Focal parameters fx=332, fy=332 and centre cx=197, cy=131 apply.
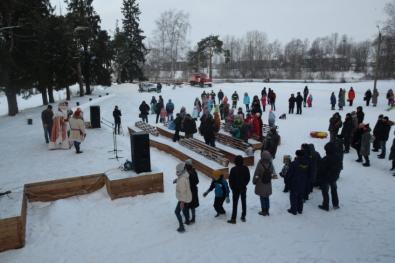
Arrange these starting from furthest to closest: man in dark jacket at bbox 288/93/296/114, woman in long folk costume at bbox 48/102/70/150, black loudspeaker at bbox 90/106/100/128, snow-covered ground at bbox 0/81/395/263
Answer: man in dark jacket at bbox 288/93/296/114 → black loudspeaker at bbox 90/106/100/128 → woman in long folk costume at bbox 48/102/70/150 → snow-covered ground at bbox 0/81/395/263

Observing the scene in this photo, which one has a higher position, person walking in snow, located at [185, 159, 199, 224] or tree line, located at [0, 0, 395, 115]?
tree line, located at [0, 0, 395, 115]

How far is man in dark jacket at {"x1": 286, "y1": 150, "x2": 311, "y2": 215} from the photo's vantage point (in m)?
7.57

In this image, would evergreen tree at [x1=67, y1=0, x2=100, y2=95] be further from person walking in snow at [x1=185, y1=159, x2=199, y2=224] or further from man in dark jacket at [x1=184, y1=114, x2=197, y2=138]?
person walking in snow at [x1=185, y1=159, x2=199, y2=224]

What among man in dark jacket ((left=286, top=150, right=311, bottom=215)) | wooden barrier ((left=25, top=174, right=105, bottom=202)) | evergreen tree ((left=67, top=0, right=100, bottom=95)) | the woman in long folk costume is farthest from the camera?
evergreen tree ((left=67, top=0, right=100, bottom=95))

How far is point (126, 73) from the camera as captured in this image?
52469 mm

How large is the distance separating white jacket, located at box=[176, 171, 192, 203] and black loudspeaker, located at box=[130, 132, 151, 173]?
244cm

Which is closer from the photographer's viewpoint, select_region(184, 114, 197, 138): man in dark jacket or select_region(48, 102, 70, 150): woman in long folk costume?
select_region(48, 102, 70, 150): woman in long folk costume

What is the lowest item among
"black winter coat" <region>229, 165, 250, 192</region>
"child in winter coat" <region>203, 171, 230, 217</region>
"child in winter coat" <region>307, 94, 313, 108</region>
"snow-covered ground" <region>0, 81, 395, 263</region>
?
"snow-covered ground" <region>0, 81, 395, 263</region>

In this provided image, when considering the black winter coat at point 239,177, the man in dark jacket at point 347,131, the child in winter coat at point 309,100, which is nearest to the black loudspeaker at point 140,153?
the black winter coat at point 239,177

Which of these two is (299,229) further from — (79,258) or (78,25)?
(78,25)

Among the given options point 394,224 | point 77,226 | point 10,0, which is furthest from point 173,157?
point 10,0

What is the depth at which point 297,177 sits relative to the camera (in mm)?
7590

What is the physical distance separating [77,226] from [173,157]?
5.82 metres

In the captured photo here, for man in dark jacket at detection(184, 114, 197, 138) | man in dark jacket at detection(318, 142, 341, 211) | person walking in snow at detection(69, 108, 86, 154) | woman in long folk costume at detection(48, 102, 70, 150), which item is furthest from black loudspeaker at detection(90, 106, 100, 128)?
Result: man in dark jacket at detection(318, 142, 341, 211)
